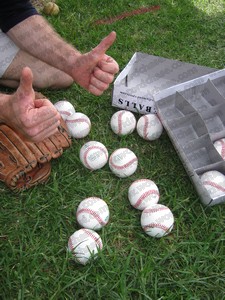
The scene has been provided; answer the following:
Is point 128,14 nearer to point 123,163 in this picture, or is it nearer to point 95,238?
point 123,163

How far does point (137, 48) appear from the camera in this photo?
10.8 ft

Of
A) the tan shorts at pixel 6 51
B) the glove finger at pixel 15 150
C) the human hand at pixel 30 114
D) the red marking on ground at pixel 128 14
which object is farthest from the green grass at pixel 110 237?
the red marking on ground at pixel 128 14

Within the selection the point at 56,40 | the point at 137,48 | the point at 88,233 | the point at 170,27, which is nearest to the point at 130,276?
the point at 88,233

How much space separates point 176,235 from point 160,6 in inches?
102

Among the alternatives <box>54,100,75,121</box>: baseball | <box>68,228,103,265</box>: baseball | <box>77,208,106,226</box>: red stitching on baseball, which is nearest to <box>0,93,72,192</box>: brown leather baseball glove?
<box>54,100,75,121</box>: baseball

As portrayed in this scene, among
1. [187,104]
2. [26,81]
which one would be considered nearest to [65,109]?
[187,104]

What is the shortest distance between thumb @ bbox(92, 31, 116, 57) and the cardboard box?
51cm

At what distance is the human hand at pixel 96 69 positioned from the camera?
6.93ft

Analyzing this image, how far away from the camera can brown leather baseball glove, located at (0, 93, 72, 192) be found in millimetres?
2193

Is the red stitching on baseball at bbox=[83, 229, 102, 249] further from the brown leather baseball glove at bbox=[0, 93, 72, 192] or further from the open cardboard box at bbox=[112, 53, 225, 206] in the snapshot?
the open cardboard box at bbox=[112, 53, 225, 206]

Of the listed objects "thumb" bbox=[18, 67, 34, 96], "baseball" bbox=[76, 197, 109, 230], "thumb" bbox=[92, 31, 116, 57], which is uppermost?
"thumb" bbox=[18, 67, 34, 96]

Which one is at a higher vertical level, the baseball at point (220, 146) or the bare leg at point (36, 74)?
the bare leg at point (36, 74)

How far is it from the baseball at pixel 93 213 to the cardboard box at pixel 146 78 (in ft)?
2.85

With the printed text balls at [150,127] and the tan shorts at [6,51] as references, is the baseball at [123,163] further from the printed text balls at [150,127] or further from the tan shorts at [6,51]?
the tan shorts at [6,51]
